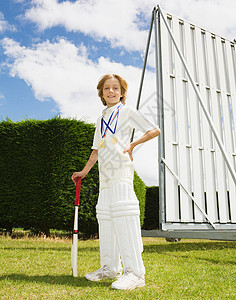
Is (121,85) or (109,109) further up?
(121,85)

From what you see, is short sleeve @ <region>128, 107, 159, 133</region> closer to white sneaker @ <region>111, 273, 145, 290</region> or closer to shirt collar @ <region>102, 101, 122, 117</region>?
shirt collar @ <region>102, 101, 122, 117</region>

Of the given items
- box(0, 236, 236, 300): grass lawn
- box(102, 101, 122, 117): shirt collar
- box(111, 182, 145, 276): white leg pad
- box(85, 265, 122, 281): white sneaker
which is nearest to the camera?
box(0, 236, 236, 300): grass lawn

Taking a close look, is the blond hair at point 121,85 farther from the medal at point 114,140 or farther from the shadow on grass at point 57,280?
the shadow on grass at point 57,280

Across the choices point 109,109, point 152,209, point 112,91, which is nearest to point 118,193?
point 109,109

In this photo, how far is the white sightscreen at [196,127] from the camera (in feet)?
14.3

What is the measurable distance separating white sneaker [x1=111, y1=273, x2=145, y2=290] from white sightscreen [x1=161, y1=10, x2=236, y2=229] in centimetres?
214

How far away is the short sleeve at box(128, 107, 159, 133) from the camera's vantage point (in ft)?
7.30

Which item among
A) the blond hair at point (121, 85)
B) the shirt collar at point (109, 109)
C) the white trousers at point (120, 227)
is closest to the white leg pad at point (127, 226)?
the white trousers at point (120, 227)

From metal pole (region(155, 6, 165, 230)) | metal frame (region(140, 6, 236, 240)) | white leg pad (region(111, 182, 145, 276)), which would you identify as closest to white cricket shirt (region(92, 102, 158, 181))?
white leg pad (region(111, 182, 145, 276))

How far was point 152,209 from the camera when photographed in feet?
32.5

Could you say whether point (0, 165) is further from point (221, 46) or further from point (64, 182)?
point (221, 46)

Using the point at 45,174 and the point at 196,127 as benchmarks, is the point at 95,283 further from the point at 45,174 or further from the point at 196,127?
the point at 45,174

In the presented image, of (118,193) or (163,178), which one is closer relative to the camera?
(118,193)

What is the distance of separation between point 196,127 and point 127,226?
3.22 meters
